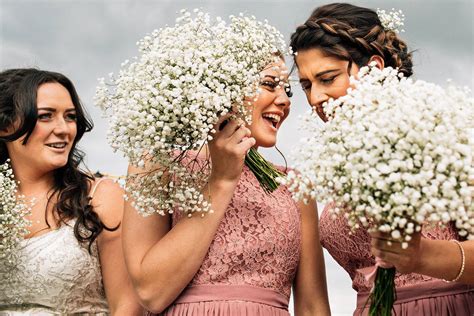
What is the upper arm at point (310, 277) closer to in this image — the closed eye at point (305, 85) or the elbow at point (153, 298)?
the closed eye at point (305, 85)

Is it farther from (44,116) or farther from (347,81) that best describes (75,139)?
(347,81)

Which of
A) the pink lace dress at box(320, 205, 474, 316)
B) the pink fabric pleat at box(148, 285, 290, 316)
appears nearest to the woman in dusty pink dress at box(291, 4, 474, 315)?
the pink lace dress at box(320, 205, 474, 316)

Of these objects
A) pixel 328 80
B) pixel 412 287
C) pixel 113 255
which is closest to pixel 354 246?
pixel 412 287

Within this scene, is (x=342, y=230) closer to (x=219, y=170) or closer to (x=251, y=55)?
(x=219, y=170)

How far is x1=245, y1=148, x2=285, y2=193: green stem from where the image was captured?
4785 mm

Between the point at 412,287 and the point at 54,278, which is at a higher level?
the point at 54,278

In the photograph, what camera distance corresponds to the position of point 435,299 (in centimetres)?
420

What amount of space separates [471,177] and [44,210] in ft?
12.5

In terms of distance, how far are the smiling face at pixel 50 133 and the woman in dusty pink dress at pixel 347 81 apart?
2.04 meters

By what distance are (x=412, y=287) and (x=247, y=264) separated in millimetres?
1031

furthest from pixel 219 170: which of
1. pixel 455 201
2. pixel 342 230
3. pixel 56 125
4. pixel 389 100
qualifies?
pixel 56 125

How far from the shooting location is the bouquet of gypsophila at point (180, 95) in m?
3.74

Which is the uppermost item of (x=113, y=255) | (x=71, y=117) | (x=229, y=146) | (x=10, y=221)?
(x=71, y=117)

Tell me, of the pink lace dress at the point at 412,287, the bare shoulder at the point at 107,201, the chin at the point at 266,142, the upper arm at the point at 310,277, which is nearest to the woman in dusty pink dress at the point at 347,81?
the pink lace dress at the point at 412,287
